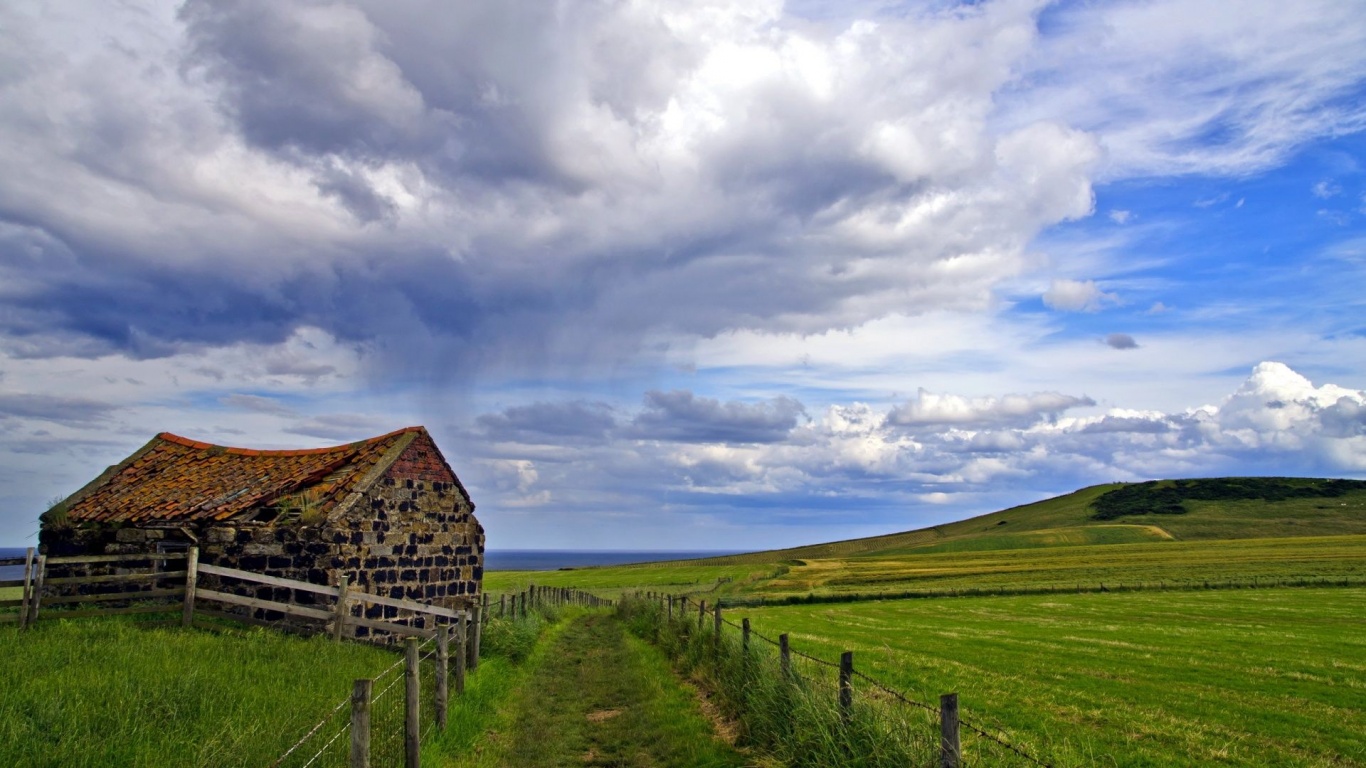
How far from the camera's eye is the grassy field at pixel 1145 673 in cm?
1327

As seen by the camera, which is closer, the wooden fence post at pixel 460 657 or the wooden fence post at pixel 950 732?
the wooden fence post at pixel 950 732

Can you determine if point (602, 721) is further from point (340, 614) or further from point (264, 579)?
point (264, 579)

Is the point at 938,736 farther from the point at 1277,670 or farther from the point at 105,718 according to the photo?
the point at 1277,670

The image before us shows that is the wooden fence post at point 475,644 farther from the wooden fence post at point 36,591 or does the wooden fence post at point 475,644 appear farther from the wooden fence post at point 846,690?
the wooden fence post at point 846,690

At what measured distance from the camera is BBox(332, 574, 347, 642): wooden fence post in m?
17.1

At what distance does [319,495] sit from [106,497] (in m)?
7.28

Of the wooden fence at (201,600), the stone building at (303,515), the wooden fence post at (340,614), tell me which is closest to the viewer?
the wooden fence at (201,600)

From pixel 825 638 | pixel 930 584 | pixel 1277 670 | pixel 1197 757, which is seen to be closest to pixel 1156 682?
pixel 1277 670

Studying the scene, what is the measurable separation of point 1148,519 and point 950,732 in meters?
141

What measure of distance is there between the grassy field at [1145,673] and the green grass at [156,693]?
30.1ft

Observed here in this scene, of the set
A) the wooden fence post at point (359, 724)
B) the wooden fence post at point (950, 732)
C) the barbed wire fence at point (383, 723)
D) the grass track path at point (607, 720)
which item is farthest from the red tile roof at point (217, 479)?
the wooden fence post at point (950, 732)

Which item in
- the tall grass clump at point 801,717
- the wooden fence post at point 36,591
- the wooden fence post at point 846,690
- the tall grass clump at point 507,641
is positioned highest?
the wooden fence post at point 36,591

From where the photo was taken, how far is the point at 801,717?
990 centimetres

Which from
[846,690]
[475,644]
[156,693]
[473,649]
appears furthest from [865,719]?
[473,649]
